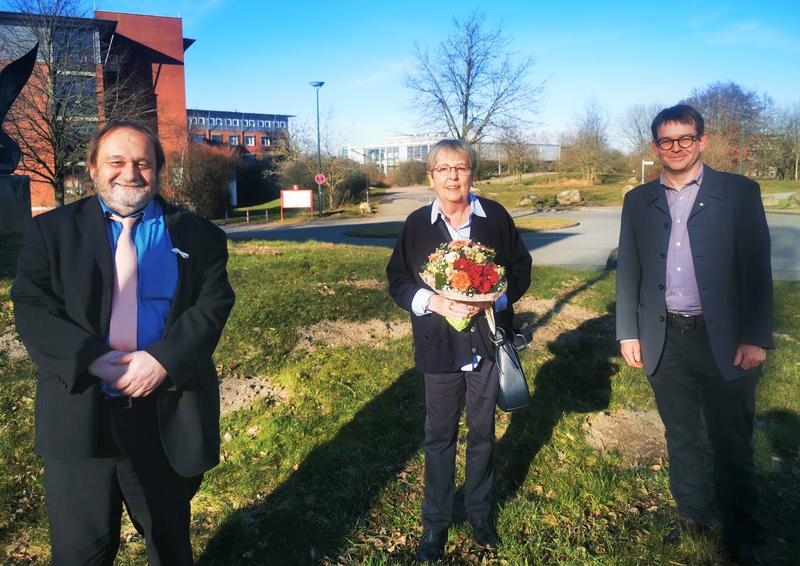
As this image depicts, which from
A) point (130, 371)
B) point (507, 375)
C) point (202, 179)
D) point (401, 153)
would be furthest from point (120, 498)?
point (401, 153)

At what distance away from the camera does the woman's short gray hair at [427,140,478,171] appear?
3.13 metres

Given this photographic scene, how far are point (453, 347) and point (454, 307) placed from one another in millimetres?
253

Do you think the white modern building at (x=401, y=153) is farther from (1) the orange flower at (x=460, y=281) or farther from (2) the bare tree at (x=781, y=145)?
(1) the orange flower at (x=460, y=281)

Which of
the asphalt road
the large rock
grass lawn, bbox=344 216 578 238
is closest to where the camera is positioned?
the asphalt road

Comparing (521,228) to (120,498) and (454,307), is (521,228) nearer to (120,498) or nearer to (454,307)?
(454,307)

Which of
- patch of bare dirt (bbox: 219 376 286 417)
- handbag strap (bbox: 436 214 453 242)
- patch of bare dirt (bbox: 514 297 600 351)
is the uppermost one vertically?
handbag strap (bbox: 436 214 453 242)

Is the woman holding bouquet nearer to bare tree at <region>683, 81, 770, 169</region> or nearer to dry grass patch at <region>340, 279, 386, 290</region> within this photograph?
dry grass patch at <region>340, 279, 386, 290</region>

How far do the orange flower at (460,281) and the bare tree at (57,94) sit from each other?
20.3m

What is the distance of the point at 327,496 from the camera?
376 centimetres

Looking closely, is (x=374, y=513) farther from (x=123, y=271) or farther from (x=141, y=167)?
(x=141, y=167)

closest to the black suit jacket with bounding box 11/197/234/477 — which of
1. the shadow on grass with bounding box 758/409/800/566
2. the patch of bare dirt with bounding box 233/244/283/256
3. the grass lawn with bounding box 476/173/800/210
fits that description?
the shadow on grass with bounding box 758/409/800/566

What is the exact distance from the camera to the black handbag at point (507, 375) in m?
3.02

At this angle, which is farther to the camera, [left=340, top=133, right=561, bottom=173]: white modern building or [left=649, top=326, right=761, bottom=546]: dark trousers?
[left=340, top=133, right=561, bottom=173]: white modern building

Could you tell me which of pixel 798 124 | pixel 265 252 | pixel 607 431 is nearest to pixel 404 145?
pixel 798 124
